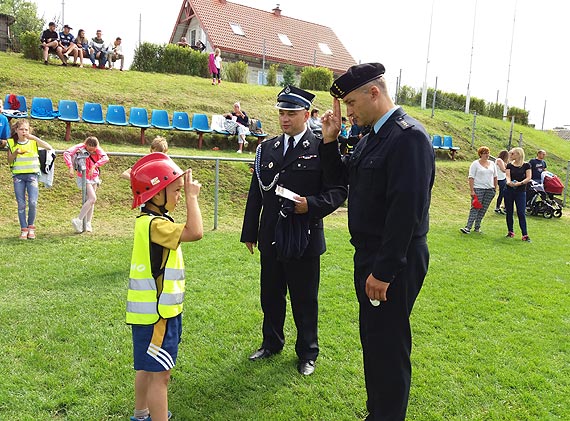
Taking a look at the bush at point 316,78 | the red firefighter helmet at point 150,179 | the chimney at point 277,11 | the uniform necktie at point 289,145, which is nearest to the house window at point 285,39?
the chimney at point 277,11

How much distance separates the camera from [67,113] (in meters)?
13.1

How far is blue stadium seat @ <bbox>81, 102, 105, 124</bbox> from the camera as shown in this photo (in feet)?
44.7

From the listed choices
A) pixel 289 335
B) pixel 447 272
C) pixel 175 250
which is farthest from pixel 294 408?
pixel 447 272

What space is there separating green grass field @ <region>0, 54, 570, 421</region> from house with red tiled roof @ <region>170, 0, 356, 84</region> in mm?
24057

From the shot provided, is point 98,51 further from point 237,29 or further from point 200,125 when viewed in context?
point 237,29

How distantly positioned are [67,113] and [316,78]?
48.5ft

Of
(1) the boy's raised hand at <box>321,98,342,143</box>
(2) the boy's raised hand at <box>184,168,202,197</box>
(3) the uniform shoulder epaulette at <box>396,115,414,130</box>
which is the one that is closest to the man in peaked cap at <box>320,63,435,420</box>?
(3) the uniform shoulder epaulette at <box>396,115,414,130</box>

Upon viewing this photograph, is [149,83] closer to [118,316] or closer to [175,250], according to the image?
[118,316]

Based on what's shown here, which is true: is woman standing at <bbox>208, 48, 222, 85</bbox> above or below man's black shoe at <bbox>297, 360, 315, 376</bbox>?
above

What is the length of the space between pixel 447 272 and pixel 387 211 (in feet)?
15.4

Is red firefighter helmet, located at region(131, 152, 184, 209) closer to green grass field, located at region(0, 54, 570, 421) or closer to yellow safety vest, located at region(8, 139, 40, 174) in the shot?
green grass field, located at region(0, 54, 570, 421)

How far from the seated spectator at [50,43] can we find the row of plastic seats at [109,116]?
199 inches

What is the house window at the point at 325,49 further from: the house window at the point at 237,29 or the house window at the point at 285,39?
the house window at the point at 237,29

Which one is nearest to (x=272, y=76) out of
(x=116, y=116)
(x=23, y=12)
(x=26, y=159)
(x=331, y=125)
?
(x=116, y=116)
